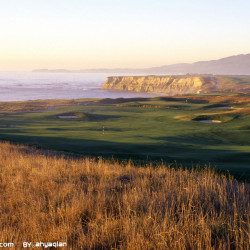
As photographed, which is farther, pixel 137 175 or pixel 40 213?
pixel 137 175

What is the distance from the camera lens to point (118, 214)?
21.1 ft

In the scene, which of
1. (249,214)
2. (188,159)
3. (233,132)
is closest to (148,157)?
(188,159)

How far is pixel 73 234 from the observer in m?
5.43

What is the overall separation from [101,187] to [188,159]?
8.31 meters

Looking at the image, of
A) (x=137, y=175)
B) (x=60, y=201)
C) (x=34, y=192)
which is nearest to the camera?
(x=60, y=201)

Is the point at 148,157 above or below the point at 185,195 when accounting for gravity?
below

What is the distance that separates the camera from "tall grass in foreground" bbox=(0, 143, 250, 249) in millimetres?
5039

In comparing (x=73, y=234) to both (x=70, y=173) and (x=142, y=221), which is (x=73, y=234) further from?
(x=70, y=173)

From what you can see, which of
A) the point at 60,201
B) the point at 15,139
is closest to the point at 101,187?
the point at 60,201

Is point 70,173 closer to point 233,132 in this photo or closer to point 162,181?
point 162,181

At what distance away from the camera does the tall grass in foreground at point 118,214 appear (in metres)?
5.04

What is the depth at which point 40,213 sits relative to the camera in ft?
20.4

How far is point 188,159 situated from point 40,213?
1066cm

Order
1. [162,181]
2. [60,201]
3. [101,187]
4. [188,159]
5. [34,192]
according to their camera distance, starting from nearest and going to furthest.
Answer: [60,201]
[34,192]
[101,187]
[162,181]
[188,159]
